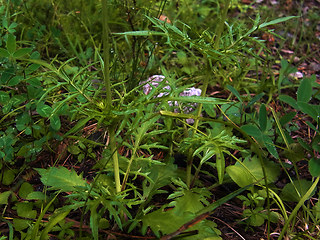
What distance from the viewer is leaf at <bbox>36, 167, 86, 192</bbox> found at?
1.55 meters

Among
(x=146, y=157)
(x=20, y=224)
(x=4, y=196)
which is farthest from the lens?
(x=146, y=157)

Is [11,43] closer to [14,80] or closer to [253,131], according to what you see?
[14,80]

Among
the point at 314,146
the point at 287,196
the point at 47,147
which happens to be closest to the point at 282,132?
the point at 314,146

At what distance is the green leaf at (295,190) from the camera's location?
69.2 inches

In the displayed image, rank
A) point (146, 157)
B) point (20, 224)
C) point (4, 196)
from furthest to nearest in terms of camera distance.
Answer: point (146, 157)
point (4, 196)
point (20, 224)

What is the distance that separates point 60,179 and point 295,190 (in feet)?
4.08

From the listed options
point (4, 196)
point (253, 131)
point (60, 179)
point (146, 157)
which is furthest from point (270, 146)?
point (4, 196)

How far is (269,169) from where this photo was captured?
191 cm

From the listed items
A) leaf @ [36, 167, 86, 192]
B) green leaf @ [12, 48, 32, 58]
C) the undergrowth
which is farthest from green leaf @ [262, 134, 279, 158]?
green leaf @ [12, 48, 32, 58]

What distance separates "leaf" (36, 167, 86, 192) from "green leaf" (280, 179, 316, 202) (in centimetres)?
108

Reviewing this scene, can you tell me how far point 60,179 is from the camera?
5.20ft

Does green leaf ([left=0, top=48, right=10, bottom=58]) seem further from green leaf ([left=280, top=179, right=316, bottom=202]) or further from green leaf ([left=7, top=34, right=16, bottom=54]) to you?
green leaf ([left=280, top=179, right=316, bottom=202])

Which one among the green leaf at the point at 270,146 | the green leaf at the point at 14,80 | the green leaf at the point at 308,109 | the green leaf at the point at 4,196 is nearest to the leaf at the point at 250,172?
the green leaf at the point at 270,146

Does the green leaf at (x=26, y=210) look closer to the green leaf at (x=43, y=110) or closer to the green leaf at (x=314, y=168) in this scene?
the green leaf at (x=43, y=110)
